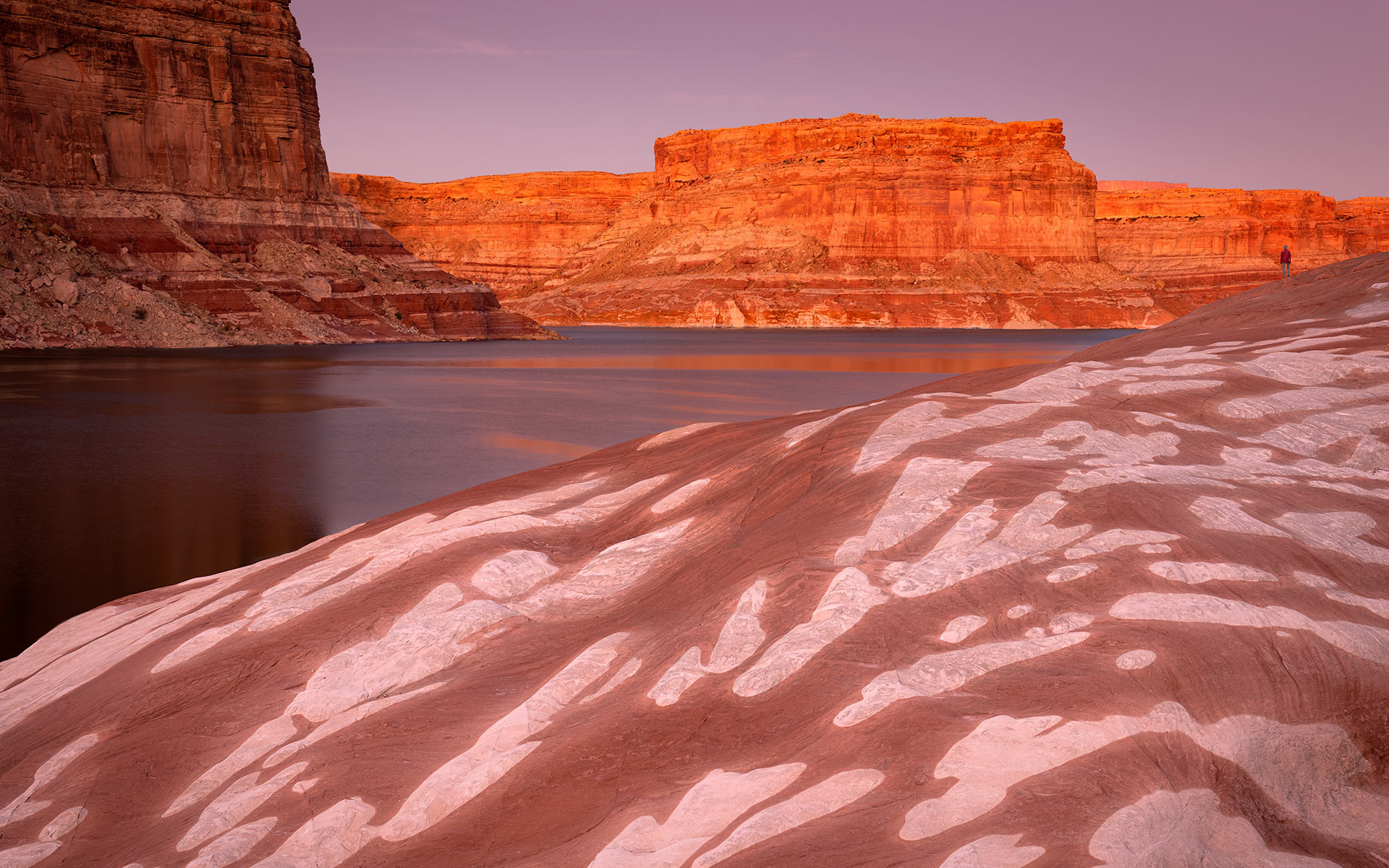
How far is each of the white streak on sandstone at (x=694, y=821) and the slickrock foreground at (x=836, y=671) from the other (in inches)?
0.6

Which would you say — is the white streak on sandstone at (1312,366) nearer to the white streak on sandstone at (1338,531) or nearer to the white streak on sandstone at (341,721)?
the white streak on sandstone at (1338,531)

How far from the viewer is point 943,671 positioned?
14.2ft

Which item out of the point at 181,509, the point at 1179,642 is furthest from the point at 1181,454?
the point at 181,509

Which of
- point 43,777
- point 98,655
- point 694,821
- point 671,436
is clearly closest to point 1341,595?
point 694,821

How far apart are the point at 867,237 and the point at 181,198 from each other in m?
77.8

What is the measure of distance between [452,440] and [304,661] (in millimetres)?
18949

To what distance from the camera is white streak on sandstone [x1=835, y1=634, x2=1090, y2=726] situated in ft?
13.8

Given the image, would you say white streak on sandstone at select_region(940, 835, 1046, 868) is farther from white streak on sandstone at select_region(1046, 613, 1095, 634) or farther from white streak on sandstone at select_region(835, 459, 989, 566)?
white streak on sandstone at select_region(835, 459, 989, 566)

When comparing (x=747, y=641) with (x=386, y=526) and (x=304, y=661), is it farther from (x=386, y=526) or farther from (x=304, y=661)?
(x=386, y=526)

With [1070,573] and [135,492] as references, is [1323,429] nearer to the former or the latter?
[1070,573]

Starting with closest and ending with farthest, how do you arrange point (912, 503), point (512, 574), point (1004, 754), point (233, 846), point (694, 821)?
point (1004, 754), point (694, 821), point (233, 846), point (912, 503), point (512, 574)

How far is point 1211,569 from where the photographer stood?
15.3 ft

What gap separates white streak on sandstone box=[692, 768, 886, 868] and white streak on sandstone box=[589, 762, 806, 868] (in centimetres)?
9

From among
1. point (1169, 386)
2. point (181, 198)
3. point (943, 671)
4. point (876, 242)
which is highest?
point (181, 198)
